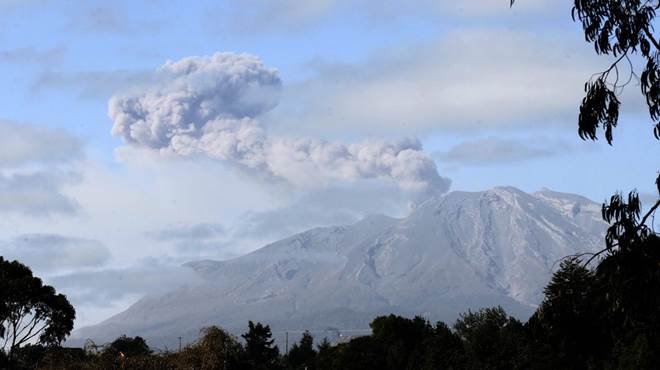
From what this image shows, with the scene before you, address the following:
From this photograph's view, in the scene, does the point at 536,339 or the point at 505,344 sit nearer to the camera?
the point at 505,344

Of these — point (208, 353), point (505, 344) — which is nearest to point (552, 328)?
point (505, 344)

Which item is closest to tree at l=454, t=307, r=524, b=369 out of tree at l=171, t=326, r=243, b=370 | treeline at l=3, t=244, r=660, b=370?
treeline at l=3, t=244, r=660, b=370

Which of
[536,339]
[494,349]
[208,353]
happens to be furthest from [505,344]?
[208,353]

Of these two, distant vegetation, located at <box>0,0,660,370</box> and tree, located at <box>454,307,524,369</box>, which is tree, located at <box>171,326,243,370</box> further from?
tree, located at <box>454,307,524,369</box>

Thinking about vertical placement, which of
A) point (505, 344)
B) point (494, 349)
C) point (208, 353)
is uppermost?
point (505, 344)

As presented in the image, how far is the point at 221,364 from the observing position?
38.1 meters

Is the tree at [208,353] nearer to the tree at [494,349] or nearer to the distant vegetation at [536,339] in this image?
the distant vegetation at [536,339]

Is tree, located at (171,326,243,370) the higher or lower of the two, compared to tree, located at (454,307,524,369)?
lower

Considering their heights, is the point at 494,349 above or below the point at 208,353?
above

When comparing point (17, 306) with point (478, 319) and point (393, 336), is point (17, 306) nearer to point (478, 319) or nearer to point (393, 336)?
point (393, 336)

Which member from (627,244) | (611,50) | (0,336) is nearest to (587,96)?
(611,50)

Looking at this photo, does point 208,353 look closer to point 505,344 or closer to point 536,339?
point 505,344

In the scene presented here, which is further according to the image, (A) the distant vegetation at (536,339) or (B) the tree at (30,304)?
(B) the tree at (30,304)

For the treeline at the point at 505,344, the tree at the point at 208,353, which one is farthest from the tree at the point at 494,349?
the tree at the point at 208,353
